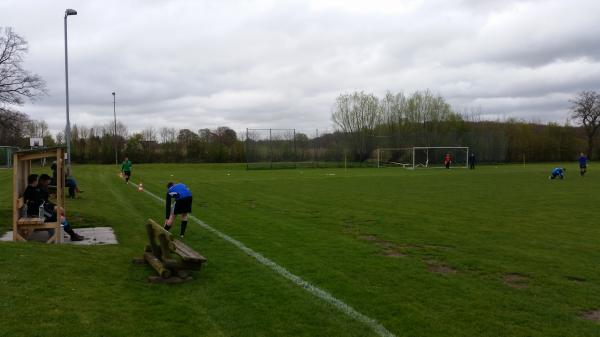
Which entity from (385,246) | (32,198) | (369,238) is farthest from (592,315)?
(32,198)

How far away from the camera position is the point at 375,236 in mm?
10711

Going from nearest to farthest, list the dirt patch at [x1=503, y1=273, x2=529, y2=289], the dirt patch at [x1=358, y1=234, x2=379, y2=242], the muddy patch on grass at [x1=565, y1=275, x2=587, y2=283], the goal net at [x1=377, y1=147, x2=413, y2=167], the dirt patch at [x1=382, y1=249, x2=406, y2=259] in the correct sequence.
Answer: the dirt patch at [x1=503, y1=273, x2=529, y2=289], the muddy patch on grass at [x1=565, y1=275, x2=587, y2=283], the dirt patch at [x1=382, y1=249, x2=406, y2=259], the dirt patch at [x1=358, y1=234, x2=379, y2=242], the goal net at [x1=377, y1=147, x2=413, y2=167]

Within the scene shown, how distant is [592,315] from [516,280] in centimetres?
151

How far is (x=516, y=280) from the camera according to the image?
704 centimetres

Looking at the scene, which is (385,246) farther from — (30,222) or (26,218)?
(26,218)

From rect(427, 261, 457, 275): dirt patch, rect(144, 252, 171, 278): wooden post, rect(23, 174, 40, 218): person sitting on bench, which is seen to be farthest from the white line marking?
rect(23, 174, 40, 218): person sitting on bench

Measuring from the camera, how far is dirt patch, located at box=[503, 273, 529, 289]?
6.76 meters

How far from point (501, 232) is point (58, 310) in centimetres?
942

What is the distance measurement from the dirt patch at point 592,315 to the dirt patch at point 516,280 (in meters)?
1.08

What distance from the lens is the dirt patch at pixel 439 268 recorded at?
7480mm

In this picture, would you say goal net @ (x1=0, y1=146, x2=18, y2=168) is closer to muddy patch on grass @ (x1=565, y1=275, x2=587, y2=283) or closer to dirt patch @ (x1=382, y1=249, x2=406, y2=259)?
dirt patch @ (x1=382, y1=249, x2=406, y2=259)

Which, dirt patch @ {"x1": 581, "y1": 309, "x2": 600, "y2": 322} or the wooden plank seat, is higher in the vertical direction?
the wooden plank seat

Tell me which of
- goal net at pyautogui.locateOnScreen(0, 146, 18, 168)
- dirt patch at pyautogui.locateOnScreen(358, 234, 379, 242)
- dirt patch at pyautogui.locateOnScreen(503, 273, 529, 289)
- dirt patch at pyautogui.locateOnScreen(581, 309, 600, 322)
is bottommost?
dirt patch at pyautogui.locateOnScreen(581, 309, 600, 322)

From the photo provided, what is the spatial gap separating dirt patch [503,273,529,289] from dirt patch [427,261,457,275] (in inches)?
30.5
